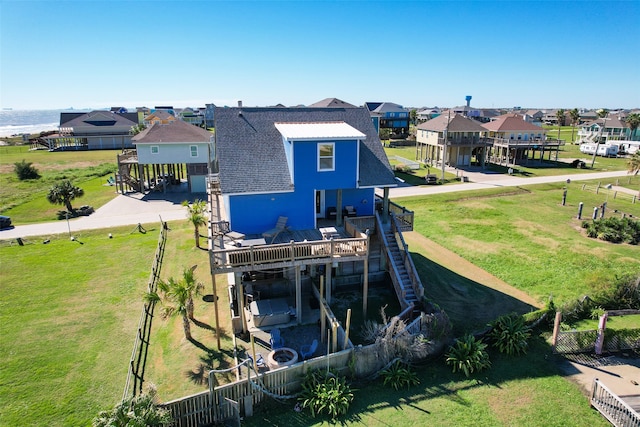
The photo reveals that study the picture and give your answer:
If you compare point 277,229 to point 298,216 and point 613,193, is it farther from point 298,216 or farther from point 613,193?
point 613,193

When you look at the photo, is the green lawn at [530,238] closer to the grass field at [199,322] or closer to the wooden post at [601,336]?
the grass field at [199,322]

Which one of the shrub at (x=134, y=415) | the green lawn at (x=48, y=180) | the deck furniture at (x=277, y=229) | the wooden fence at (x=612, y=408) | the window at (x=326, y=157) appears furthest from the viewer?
the green lawn at (x=48, y=180)

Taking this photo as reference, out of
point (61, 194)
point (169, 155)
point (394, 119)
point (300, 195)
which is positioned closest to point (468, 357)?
point (300, 195)

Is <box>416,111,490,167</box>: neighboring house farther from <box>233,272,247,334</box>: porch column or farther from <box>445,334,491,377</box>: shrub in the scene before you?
<box>233,272,247,334</box>: porch column

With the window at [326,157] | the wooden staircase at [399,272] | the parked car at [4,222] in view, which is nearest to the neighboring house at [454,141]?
the wooden staircase at [399,272]

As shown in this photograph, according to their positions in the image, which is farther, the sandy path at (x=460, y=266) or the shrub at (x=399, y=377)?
the sandy path at (x=460, y=266)

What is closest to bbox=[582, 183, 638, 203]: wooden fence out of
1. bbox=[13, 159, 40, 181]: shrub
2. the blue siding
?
the blue siding
